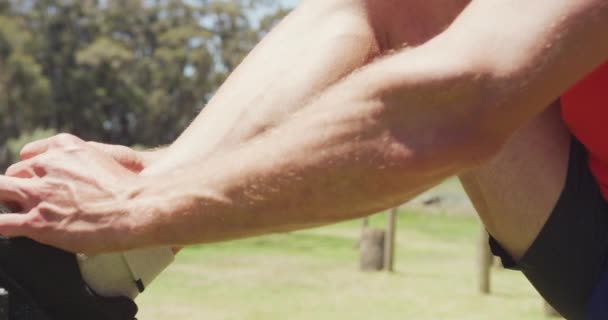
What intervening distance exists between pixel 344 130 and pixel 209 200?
0.08m

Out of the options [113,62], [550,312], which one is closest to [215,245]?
[550,312]

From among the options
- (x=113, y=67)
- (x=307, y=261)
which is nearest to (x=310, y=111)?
(x=307, y=261)

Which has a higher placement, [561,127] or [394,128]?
[394,128]

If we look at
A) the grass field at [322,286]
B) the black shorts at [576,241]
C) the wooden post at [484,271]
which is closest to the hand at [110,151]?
the black shorts at [576,241]

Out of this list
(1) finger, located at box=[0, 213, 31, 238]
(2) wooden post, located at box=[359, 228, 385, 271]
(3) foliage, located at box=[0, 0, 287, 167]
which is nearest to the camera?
(1) finger, located at box=[0, 213, 31, 238]

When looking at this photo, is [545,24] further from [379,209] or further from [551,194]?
[551,194]

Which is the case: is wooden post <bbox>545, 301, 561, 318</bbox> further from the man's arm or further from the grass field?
the man's arm

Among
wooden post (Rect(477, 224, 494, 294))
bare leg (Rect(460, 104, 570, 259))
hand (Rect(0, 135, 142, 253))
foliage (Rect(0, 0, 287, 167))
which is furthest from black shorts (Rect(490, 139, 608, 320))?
foliage (Rect(0, 0, 287, 167))

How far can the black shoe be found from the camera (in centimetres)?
54

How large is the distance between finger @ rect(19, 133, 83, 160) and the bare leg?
0.29 m

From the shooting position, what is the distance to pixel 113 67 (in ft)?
50.9

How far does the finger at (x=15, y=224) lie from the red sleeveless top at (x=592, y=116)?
0.37 m

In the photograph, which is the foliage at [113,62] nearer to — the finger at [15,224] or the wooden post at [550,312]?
→ the wooden post at [550,312]

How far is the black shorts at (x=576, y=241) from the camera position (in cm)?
62
